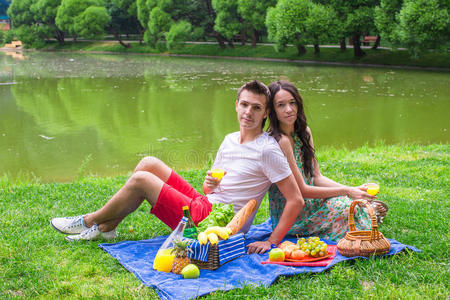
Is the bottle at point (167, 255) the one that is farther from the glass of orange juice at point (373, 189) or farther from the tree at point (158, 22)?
the tree at point (158, 22)

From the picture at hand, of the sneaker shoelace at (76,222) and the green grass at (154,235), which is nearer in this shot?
the green grass at (154,235)

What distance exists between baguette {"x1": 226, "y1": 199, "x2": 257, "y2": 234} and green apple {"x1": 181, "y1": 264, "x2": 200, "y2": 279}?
349 mm

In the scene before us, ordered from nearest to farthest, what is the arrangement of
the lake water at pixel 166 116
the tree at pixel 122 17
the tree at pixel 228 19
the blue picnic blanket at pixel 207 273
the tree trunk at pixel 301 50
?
the blue picnic blanket at pixel 207 273 → the lake water at pixel 166 116 → the tree trunk at pixel 301 50 → the tree at pixel 228 19 → the tree at pixel 122 17

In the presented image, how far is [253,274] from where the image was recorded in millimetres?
3045

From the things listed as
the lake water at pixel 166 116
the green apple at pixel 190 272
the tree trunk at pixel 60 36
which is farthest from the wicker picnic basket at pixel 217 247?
the tree trunk at pixel 60 36

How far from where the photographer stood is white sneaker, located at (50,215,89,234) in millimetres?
3684

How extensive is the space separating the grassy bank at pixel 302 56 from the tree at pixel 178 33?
1549mm

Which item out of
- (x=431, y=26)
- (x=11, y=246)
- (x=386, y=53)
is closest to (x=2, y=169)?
(x=11, y=246)

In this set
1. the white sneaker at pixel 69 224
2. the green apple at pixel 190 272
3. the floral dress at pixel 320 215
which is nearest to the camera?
the green apple at pixel 190 272

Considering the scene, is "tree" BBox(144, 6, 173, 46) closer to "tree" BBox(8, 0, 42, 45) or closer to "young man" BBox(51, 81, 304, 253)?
"tree" BBox(8, 0, 42, 45)

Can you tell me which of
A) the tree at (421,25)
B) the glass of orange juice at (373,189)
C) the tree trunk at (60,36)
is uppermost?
the tree trunk at (60,36)

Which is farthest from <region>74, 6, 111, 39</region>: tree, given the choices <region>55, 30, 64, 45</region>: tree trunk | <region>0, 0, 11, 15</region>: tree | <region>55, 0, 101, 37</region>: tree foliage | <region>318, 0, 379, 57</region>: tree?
<region>0, 0, 11, 15</region>: tree

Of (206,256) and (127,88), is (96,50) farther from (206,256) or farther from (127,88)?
(206,256)

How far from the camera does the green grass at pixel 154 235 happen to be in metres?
2.89
